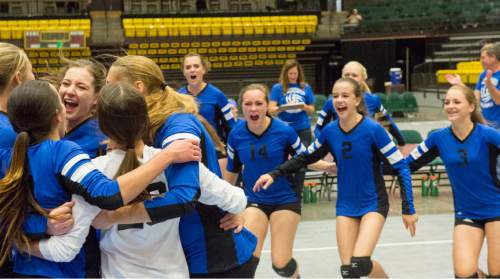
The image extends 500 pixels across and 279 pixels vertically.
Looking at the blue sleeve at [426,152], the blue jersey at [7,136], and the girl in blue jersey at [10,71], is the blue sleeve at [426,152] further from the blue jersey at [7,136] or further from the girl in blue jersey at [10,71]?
the blue jersey at [7,136]

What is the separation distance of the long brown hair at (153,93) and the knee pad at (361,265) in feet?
7.85

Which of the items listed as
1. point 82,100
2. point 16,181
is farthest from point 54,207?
point 82,100

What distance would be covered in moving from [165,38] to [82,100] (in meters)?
22.7

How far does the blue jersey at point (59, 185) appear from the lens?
2.69 meters

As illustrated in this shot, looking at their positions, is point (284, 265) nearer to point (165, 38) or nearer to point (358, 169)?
point (358, 169)

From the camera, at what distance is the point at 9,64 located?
3.31 m

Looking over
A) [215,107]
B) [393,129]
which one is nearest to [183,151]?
[393,129]

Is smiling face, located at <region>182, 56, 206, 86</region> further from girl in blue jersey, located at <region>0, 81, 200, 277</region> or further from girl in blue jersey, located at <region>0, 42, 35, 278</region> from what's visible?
girl in blue jersey, located at <region>0, 81, 200, 277</region>

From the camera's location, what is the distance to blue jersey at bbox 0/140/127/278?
2.69 meters

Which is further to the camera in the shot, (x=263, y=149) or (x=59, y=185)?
(x=263, y=149)

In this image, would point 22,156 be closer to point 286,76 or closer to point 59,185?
point 59,185

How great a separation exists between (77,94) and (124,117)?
831mm

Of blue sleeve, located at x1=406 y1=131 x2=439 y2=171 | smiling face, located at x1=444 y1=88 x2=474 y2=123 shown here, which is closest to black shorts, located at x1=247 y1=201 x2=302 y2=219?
blue sleeve, located at x1=406 y1=131 x2=439 y2=171

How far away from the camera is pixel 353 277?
17.2ft
